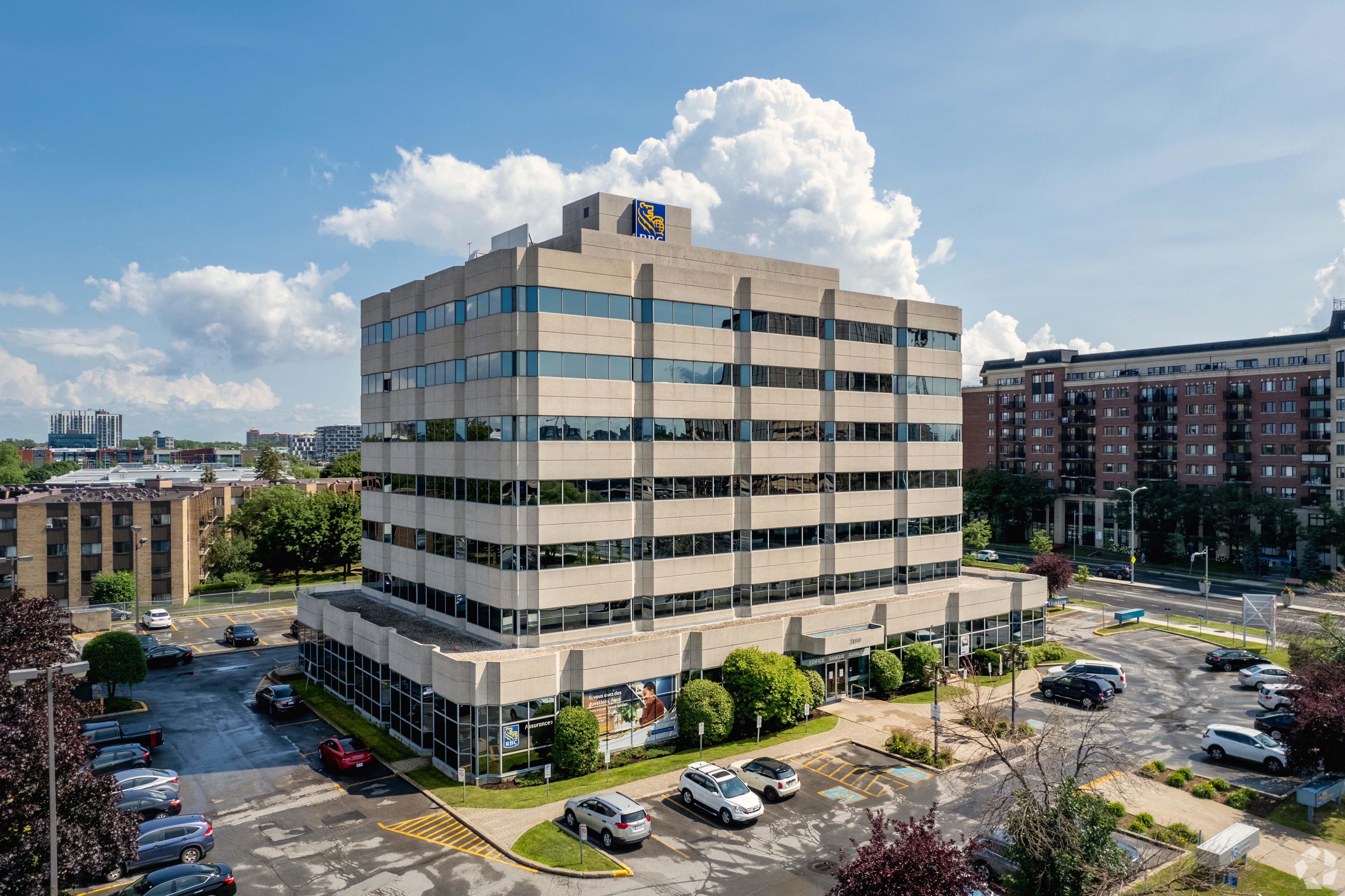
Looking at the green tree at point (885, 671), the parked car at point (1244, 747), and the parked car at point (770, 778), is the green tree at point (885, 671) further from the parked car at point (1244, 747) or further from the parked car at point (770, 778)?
the parked car at point (1244, 747)

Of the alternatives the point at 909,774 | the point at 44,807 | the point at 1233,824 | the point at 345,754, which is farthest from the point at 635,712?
the point at 1233,824

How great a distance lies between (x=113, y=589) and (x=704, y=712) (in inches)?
2805

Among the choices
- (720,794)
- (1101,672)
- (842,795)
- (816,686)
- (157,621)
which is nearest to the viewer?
(720,794)

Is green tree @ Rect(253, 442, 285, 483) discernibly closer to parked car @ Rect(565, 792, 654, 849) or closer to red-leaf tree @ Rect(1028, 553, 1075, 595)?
red-leaf tree @ Rect(1028, 553, 1075, 595)

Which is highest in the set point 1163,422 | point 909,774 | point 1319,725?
point 1163,422

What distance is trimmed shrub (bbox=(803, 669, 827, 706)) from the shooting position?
1785 inches

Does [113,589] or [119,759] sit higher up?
[113,589]

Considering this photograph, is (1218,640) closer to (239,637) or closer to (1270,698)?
(1270,698)

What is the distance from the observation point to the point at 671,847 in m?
30.2

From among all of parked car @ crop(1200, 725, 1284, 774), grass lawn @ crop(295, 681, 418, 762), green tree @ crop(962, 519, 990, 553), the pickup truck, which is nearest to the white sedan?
grass lawn @ crop(295, 681, 418, 762)

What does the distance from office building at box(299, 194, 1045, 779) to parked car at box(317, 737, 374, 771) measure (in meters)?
2.73

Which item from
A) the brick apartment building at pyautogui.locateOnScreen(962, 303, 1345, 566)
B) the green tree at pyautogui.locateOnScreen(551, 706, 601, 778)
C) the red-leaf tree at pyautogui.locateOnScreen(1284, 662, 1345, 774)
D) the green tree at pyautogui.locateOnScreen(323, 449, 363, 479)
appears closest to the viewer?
the red-leaf tree at pyautogui.locateOnScreen(1284, 662, 1345, 774)

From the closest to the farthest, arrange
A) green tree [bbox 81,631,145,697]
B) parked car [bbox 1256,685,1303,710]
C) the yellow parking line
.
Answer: the yellow parking line, parked car [bbox 1256,685,1303,710], green tree [bbox 81,631,145,697]

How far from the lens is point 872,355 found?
54.8 m
